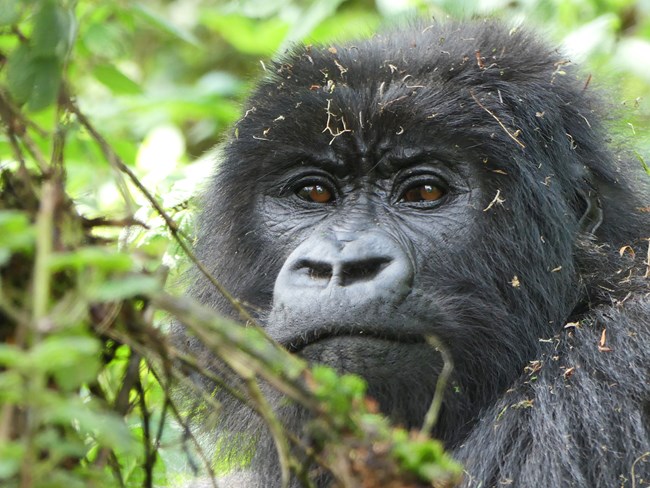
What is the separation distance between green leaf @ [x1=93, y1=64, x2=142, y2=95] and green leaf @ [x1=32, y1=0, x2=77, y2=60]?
1863 millimetres

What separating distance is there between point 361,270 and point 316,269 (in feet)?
0.55

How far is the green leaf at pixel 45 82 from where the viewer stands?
6.39ft

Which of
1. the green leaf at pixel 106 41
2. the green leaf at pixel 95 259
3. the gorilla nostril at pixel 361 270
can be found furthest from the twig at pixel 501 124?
the green leaf at pixel 95 259

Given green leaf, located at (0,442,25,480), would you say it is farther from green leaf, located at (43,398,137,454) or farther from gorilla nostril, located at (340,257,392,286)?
Result: gorilla nostril, located at (340,257,392,286)

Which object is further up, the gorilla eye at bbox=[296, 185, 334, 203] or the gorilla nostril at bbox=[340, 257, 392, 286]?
the gorilla eye at bbox=[296, 185, 334, 203]

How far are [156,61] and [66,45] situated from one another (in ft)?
28.8

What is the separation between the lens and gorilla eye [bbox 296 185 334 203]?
3.67m

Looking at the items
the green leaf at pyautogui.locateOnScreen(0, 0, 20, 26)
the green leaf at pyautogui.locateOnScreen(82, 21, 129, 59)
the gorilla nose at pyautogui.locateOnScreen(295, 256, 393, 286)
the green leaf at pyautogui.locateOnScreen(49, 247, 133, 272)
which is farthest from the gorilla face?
the green leaf at pyautogui.locateOnScreen(49, 247, 133, 272)

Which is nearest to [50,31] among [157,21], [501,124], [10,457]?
[10,457]

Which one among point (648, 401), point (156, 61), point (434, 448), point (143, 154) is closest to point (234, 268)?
point (648, 401)

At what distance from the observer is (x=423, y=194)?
359cm

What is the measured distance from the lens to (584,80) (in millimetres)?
4055

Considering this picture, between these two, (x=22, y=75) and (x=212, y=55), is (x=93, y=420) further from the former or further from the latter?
(x=212, y=55)

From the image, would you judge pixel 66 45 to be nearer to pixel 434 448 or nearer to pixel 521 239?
pixel 434 448
